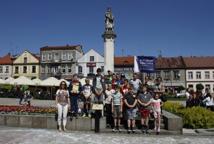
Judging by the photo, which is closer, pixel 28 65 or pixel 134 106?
pixel 134 106

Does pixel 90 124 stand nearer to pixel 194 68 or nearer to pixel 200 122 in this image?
pixel 200 122

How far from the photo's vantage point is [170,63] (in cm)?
7694

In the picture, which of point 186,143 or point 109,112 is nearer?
point 186,143

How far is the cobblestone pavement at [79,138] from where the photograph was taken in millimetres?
11000

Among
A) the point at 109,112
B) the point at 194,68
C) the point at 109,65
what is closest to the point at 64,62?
the point at 194,68

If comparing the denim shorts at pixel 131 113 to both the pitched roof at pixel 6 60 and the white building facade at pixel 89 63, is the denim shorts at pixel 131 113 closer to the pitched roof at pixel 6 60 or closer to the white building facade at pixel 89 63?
the white building facade at pixel 89 63

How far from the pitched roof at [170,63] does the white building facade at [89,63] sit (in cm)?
1295

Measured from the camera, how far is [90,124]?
1345 centimetres

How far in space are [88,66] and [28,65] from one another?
1460 cm

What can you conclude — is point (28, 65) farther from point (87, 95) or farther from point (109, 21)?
point (87, 95)

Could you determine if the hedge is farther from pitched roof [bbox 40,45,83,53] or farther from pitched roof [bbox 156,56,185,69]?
pitched roof [bbox 40,45,83,53]

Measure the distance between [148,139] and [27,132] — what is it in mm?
4271

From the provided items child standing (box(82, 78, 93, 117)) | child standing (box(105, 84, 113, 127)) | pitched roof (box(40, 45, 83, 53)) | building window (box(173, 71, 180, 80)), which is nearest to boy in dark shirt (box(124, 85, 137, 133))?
child standing (box(105, 84, 113, 127))

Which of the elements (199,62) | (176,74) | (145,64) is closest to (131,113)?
(145,64)
